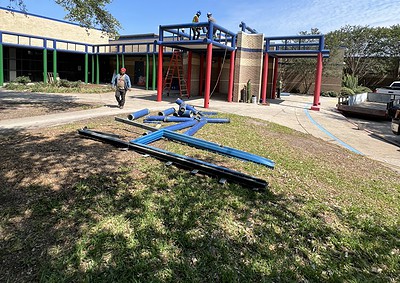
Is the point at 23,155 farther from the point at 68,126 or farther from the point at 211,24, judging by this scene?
the point at 211,24

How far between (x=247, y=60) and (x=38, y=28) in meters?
21.7

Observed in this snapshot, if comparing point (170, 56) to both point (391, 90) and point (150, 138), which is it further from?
point (150, 138)

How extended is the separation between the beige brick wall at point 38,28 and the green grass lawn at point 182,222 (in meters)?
23.9

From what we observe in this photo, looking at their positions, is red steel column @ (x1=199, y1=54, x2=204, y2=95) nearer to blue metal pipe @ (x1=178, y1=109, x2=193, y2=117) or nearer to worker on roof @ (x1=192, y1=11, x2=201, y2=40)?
worker on roof @ (x1=192, y1=11, x2=201, y2=40)

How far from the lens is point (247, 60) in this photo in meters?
20.1

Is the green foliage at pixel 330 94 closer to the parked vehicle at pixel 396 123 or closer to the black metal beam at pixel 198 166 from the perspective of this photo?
the parked vehicle at pixel 396 123

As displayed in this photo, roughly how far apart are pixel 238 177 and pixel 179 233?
5.75ft

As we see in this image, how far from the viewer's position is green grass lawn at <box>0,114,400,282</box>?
2.92m

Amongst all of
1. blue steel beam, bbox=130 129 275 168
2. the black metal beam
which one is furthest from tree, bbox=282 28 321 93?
the black metal beam

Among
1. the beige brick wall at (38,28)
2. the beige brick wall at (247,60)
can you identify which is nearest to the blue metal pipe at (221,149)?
the beige brick wall at (247,60)

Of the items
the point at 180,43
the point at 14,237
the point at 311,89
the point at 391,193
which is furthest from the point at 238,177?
the point at 311,89

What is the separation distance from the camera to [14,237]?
10.6 ft

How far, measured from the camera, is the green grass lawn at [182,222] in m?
2.92

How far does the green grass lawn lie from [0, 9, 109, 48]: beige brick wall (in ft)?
78.3
